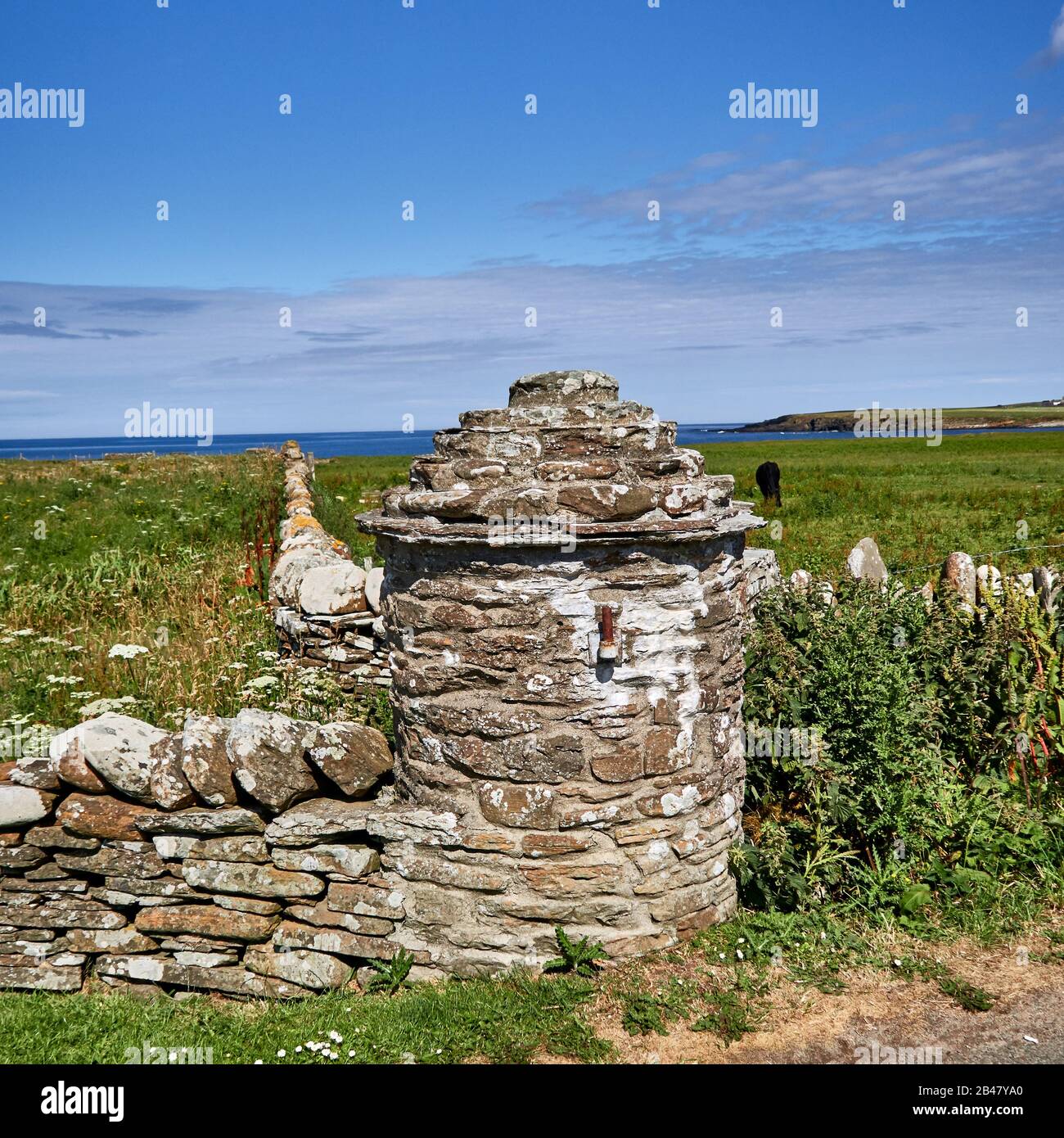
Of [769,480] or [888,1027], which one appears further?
[769,480]

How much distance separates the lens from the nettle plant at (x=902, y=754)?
4.71 metres

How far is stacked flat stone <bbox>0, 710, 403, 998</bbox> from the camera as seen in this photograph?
4316mm

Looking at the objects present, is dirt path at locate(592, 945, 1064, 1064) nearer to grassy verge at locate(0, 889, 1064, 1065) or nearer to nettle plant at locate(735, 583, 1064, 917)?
grassy verge at locate(0, 889, 1064, 1065)

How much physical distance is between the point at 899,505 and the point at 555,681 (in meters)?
17.6

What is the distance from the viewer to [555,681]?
407 centimetres


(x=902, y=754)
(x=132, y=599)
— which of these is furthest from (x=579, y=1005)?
(x=132, y=599)

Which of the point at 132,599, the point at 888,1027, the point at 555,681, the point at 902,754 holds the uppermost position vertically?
the point at 132,599

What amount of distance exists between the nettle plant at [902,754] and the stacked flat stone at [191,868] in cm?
217

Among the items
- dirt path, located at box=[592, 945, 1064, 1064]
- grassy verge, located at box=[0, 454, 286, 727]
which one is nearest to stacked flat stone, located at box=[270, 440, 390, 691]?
grassy verge, located at box=[0, 454, 286, 727]

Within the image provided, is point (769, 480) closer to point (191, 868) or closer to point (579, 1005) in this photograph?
point (579, 1005)

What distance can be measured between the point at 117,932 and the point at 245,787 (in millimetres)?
1051

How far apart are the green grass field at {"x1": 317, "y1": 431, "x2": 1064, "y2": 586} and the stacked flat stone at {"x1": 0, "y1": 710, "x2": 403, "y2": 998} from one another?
198 inches

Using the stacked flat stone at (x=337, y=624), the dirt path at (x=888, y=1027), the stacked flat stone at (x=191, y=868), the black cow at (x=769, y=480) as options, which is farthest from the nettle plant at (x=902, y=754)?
the black cow at (x=769, y=480)
